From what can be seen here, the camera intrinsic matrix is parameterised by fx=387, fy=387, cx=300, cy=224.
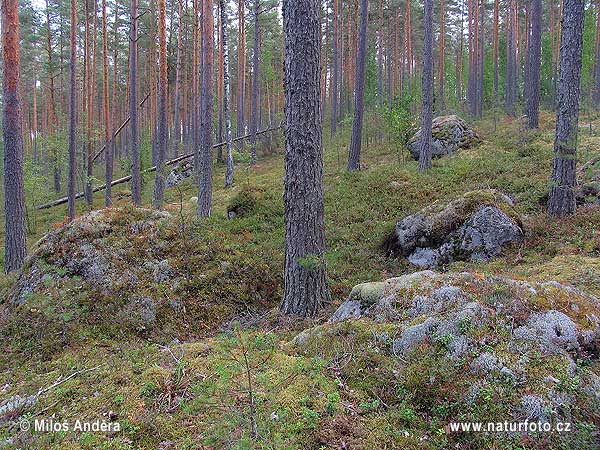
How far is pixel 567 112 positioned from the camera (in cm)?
771

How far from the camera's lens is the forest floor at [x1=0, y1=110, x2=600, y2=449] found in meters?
2.53

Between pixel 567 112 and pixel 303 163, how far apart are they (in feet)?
20.0

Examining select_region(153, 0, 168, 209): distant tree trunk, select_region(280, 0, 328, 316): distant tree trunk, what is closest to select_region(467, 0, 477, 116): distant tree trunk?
select_region(153, 0, 168, 209): distant tree trunk

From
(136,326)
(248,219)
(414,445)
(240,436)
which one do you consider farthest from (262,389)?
(248,219)

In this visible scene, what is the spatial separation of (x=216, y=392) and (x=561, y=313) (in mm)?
2821

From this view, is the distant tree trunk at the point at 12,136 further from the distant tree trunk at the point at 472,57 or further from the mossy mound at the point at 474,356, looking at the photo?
the distant tree trunk at the point at 472,57

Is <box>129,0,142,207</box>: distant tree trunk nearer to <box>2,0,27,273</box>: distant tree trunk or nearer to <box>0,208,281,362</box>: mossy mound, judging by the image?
<box>2,0,27,273</box>: distant tree trunk

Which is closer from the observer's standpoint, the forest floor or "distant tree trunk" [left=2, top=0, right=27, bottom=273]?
the forest floor

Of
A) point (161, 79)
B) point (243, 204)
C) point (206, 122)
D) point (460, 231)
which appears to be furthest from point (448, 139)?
point (161, 79)

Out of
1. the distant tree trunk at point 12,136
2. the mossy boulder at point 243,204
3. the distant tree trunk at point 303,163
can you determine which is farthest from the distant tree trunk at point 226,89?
the distant tree trunk at point 303,163

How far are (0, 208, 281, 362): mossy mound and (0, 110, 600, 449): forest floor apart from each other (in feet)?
0.09

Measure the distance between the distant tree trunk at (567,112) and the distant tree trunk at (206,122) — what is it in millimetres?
9388

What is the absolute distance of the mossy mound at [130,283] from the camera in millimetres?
5285

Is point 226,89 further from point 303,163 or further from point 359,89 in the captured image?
point 303,163
